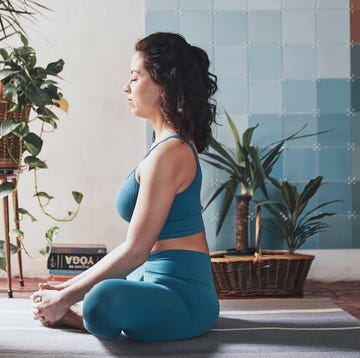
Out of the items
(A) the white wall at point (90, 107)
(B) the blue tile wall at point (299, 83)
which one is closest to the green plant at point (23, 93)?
(A) the white wall at point (90, 107)

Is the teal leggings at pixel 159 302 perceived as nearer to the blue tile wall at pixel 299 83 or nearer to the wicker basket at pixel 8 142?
the wicker basket at pixel 8 142

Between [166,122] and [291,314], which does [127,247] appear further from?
[291,314]

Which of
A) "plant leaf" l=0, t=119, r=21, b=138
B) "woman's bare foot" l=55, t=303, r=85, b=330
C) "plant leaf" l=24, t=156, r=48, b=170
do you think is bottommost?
"woman's bare foot" l=55, t=303, r=85, b=330

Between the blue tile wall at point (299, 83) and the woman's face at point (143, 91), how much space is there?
171cm

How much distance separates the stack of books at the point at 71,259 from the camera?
143 inches

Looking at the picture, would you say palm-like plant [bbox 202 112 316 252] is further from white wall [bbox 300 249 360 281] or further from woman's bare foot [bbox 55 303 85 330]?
woman's bare foot [bbox 55 303 85 330]

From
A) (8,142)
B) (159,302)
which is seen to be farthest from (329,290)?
(159,302)

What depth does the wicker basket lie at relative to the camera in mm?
3238

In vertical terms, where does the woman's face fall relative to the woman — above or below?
above

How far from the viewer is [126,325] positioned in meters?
2.03

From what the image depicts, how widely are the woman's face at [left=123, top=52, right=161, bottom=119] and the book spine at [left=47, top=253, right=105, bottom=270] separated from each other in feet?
5.03

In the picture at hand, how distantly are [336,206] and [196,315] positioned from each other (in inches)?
77.9

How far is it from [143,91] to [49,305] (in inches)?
27.4

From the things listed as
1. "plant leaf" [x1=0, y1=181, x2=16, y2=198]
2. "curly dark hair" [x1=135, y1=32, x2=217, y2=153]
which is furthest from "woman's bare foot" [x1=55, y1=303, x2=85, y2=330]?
"plant leaf" [x1=0, y1=181, x2=16, y2=198]
